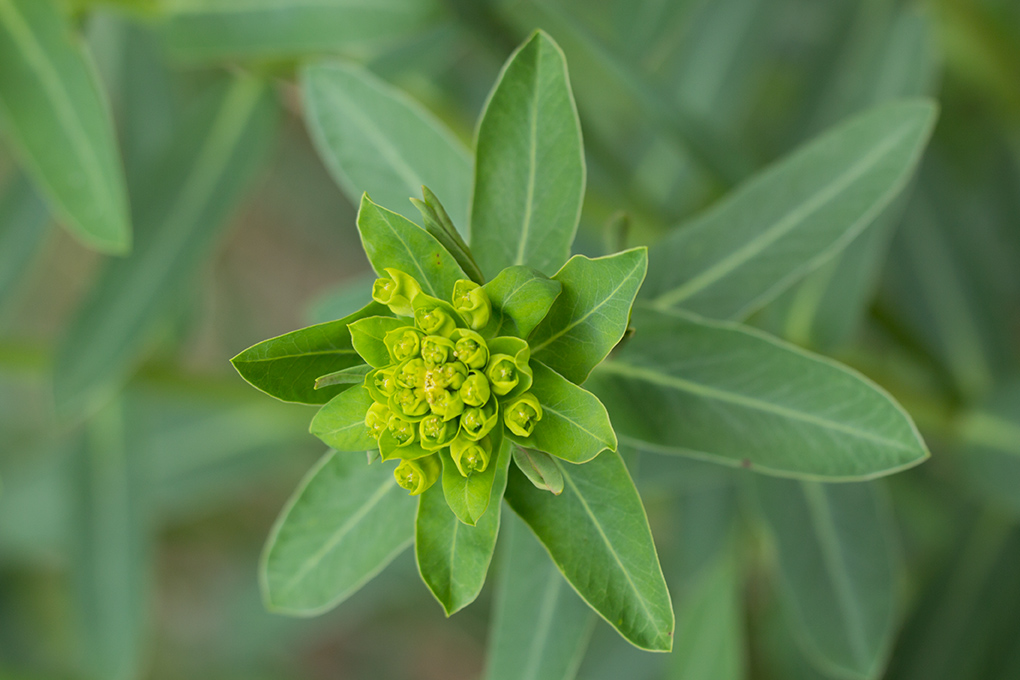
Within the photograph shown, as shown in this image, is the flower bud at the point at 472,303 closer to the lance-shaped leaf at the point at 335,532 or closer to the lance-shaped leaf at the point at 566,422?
the lance-shaped leaf at the point at 566,422

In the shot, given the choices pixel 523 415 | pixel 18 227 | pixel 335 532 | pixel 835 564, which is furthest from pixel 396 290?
pixel 18 227

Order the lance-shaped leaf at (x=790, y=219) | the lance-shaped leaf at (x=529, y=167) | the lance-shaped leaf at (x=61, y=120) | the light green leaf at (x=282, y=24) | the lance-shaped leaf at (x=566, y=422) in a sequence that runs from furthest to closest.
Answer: the light green leaf at (x=282, y=24)
the lance-shaped leaf at (x=61, y=120)
the lance-shaped leaf at (x=790, y=219)
the lance-shaped leaf at (x=529, y=167)
the lance-shaped leaf at (x=566, y=422)

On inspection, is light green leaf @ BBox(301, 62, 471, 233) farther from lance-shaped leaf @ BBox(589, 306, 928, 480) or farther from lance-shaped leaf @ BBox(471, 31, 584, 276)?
lance-shaped leaf @ BBox(589, 306, 928, 480)

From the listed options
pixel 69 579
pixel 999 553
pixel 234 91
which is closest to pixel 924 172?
pixel 999 553

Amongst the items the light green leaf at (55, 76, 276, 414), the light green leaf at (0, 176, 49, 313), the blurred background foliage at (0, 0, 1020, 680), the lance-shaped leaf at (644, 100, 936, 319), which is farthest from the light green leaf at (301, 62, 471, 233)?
the light green leaf at (0, 176, 49, 313)

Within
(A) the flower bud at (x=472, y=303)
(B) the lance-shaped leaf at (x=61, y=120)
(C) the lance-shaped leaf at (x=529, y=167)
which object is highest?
(C) the lance-shaped leaf at (x=529, y=167)

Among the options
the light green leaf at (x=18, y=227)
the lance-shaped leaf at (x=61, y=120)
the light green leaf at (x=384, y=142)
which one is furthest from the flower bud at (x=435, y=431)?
the light green leaf at (x=18, y=227)
